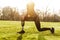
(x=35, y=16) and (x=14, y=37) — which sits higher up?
(x=35, y=16)

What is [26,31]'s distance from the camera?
222 cm

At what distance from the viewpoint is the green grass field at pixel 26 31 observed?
2.18 meters

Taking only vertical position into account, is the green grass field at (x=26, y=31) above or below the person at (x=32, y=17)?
below

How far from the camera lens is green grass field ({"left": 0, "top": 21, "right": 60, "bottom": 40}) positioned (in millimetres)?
Result: 2178

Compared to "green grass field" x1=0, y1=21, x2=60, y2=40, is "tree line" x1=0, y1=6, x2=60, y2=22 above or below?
above

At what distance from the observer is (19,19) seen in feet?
7.30

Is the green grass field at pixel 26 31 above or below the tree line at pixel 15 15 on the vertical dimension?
below

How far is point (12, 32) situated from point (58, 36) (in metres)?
0.66

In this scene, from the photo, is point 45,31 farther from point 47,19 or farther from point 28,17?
point 28,17

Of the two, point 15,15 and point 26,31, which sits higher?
point 15,15

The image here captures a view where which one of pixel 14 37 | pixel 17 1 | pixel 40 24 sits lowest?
pixel 14 37

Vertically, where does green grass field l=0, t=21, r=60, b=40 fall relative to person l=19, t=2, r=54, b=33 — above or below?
below

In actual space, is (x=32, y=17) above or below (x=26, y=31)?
above

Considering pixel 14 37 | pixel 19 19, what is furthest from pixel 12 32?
pixel 19 19
